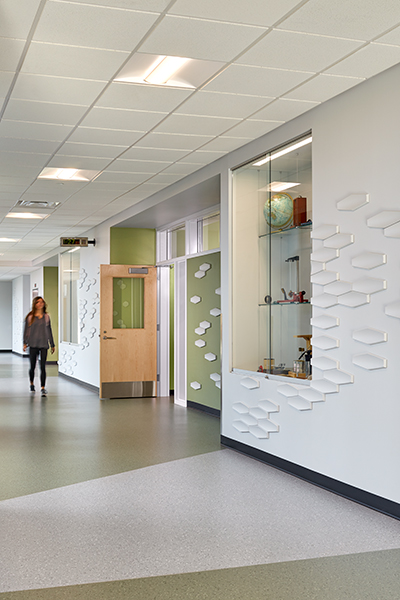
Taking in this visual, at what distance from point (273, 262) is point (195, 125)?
1496 mm

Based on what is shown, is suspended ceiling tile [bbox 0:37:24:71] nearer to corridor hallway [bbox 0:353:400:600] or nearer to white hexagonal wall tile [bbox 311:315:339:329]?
white hexagonal wall tile [bbox 311:315:339:329]

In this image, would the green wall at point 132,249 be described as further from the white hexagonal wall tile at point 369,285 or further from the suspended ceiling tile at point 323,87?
the white hexagonal wall tile at point 369,285

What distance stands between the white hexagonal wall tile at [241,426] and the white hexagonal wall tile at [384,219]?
2.51 meters

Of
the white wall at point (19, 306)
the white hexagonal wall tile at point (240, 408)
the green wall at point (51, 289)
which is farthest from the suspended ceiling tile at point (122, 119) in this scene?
the white wall at point (19, 306)

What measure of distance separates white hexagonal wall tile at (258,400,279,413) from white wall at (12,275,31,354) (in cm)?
1681

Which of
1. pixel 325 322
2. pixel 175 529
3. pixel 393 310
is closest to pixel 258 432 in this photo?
pixel 325 322

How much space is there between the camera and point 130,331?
34.7ft

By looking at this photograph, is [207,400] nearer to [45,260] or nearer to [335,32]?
[335,32]

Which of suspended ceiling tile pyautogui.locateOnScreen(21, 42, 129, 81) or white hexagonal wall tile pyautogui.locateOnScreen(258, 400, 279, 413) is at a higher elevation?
suspended ceiling tile pyautogui.locateOnScreen(21, 42, 129, 81)

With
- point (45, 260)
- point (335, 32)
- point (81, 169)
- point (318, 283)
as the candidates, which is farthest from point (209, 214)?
point (45, 260)

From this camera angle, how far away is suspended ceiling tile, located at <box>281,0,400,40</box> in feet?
11.1

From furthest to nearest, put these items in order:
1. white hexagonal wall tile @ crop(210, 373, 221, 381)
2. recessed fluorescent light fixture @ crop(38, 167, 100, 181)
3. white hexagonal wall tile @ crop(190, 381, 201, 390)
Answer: white hexagonal wall tile @ crop(190, 381, 201, 390) < white hexagonal wall tile @ crop(210, 373, 221, 381) < recessed fluorescent light fixture @ crop(38, 167, 100, 181)

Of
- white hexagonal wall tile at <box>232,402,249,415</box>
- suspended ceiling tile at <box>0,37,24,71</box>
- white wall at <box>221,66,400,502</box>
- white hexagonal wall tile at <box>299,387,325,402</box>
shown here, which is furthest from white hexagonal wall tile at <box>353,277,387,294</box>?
suspended ceiling tile at <box>0,37,24,71</box>

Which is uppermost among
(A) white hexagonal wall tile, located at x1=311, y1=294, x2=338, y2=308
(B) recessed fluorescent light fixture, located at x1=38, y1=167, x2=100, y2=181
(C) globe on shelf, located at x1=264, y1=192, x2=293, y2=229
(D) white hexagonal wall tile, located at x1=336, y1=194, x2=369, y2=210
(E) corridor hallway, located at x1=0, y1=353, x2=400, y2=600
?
(B) recessed fluorescent light fixture, located at x1=38, y1=167, x2=100, y2=181
